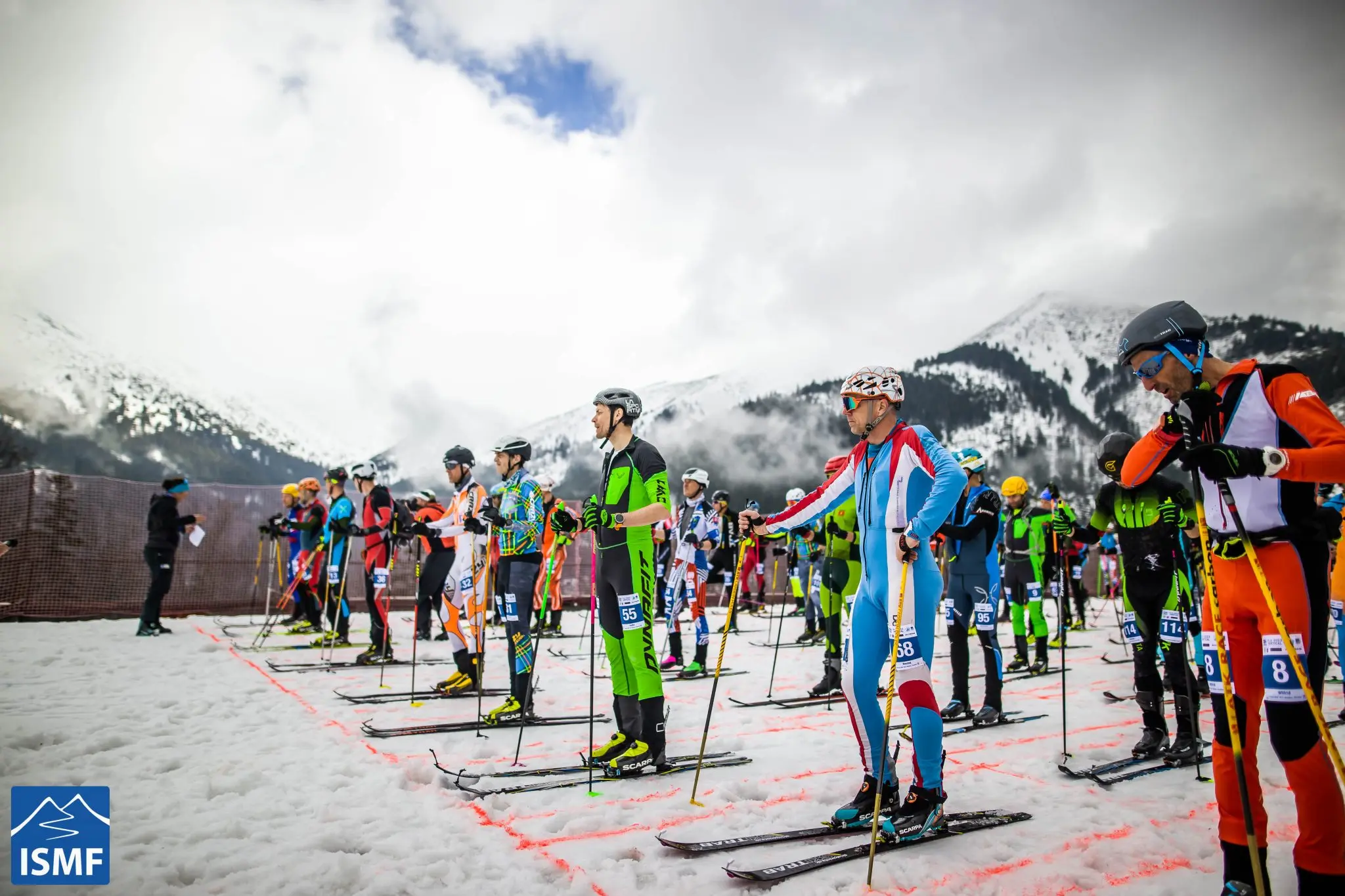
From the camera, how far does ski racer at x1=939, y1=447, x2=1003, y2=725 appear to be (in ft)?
23.2

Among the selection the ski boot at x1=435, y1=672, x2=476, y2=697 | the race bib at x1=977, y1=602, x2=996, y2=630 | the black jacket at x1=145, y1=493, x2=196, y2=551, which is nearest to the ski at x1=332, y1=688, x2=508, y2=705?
the ski boot at x1=435, y1=672, x2=476, y2=697

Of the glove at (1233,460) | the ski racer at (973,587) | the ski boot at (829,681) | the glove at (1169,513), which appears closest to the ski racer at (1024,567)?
the ski racer at (973,587)

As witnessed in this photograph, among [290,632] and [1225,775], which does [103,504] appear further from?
[1225,775]

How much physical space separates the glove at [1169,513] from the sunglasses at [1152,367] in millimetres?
3146

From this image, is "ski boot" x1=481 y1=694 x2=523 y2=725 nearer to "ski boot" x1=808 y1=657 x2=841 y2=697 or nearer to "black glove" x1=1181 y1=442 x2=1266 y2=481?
"ski boot" x1=808 y1=657 x2=841 y2=697

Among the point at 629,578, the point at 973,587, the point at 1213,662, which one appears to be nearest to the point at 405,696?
the point at 629,578

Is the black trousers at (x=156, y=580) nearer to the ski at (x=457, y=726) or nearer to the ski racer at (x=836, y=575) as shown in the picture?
the ski at (x=457, y=726)

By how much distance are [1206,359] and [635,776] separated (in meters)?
4.24

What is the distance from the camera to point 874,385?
449 cm

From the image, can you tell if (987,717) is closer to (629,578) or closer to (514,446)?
(629,578)

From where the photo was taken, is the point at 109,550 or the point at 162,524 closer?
the point at 162,524

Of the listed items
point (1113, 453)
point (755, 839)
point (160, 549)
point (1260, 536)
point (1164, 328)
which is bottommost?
point (755, 839)

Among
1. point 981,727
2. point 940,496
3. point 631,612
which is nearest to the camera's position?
point 940,496

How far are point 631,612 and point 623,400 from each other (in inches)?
65.7
